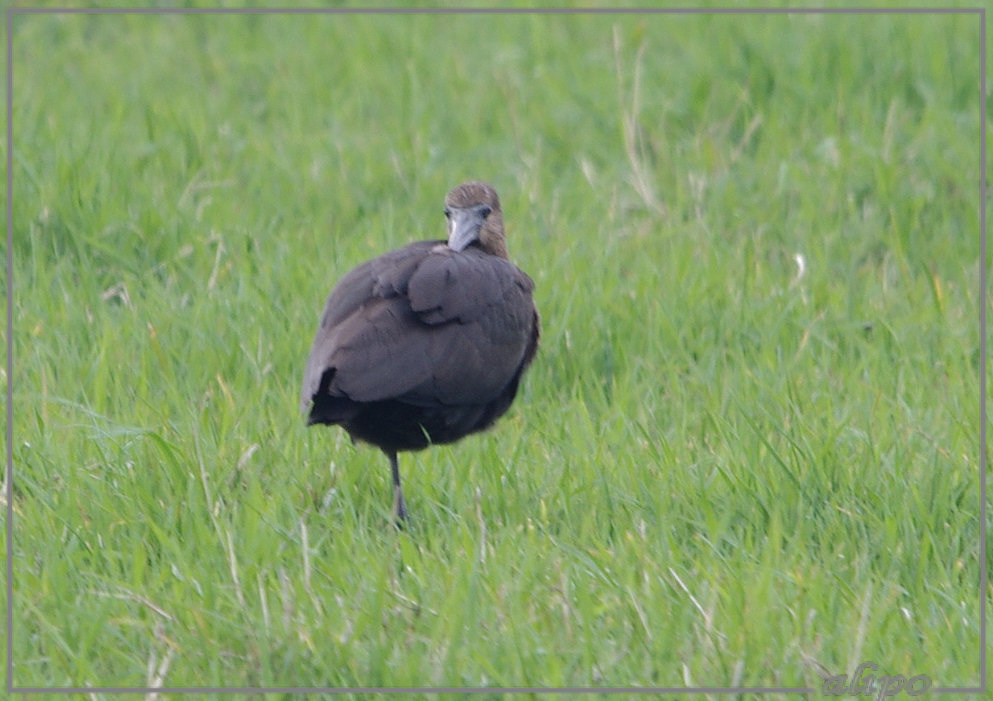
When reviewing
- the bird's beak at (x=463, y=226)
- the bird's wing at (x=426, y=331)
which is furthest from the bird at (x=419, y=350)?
the bird's beak at (x=463, y=226)

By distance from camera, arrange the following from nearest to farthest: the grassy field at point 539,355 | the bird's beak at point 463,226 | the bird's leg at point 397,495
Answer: the grassy field at point 539,355
the bird's leg at point 397,495
the bird's beak at point 463,226

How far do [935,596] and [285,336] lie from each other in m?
2.11

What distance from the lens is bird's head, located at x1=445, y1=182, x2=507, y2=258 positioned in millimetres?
4516

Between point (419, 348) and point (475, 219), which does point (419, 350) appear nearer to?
point (419, 348)

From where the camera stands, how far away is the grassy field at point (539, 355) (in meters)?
3.23

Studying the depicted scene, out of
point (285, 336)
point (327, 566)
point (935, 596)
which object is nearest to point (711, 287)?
point (285, 336)

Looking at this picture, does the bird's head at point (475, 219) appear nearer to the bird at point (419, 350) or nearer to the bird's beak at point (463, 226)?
the bird's beak at point (463, 226)

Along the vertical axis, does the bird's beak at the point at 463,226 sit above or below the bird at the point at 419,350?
above

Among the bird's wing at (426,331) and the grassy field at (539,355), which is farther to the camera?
the bird's wing at (426,331)

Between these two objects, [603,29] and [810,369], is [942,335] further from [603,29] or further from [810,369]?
[603,29]

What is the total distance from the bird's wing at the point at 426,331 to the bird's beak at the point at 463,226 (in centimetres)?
19

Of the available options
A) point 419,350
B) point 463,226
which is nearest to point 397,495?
point 419,350

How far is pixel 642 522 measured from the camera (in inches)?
145

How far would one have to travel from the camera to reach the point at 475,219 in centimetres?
460
